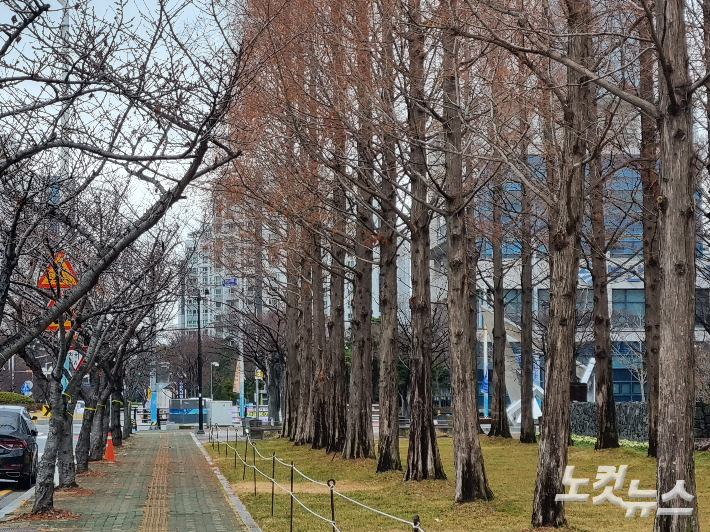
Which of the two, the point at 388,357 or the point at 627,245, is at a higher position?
the point at 627,245

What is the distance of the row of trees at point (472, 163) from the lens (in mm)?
9602

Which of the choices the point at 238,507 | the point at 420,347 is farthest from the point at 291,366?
the point at 238,507

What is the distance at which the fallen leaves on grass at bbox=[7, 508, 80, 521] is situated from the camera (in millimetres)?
15750

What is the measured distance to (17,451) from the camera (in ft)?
71.4

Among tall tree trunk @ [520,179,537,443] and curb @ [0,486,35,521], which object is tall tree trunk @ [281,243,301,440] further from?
curb @ [0,486,35,521]

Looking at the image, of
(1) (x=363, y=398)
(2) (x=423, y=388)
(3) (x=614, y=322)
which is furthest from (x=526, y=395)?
(3) (x=614, y=322)

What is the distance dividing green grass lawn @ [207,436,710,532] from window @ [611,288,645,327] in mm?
32809

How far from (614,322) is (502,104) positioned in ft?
149

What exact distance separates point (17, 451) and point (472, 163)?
1248cm

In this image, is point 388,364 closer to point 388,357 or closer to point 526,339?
point 388,357

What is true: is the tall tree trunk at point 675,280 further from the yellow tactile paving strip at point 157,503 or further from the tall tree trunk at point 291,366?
the tall tree trunk at point 291,366

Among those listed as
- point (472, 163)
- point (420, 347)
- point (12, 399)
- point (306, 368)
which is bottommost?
point (12, 399)

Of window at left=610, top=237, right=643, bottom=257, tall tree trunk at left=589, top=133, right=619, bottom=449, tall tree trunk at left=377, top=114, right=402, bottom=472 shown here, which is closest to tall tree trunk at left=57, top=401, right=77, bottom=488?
tall tree trunk at left=377, top=114, right=402, bottom=472

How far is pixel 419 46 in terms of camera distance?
1759cm
